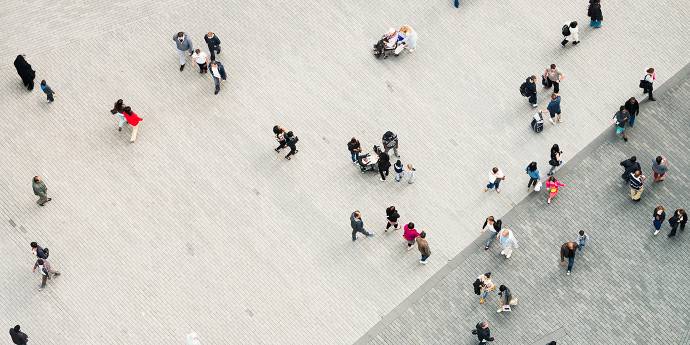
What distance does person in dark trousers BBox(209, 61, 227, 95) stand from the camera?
38781 mm

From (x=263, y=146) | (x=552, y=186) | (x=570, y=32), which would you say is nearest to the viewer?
(x=552, y=186)

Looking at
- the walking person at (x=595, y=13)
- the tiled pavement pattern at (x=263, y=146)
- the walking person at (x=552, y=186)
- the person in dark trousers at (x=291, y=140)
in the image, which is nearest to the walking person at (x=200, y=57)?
the tiled pavement pattern at (x=263, y=146)

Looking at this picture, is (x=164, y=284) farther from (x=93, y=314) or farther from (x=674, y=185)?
(x=674, y=185)

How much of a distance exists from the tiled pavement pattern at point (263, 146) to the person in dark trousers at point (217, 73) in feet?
1.43

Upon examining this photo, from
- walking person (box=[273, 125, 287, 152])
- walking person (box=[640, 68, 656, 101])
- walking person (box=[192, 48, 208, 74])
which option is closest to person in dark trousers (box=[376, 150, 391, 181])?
walking person (box=[273, 125, 287, 152])

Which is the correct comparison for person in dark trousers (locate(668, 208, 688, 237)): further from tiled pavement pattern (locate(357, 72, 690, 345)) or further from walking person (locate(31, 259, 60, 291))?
walking person (locate(31, 259, 60, 291))

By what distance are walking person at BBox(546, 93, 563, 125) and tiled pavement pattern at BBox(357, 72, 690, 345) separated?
1528 millimetres

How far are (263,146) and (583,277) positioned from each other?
10426mm

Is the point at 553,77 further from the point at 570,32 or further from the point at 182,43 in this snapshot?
the point at 182,43

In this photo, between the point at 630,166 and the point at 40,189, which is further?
the point at 630,166

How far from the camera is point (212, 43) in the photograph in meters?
39.6

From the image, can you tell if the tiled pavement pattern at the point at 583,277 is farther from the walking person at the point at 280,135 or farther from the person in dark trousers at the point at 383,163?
the walking person at the point at 280,135

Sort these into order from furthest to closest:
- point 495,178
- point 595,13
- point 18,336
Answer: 1. point 595,13
2. point 495,178
3. point 18,336

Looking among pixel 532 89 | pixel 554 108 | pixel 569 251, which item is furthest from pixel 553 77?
pixel 569 251
